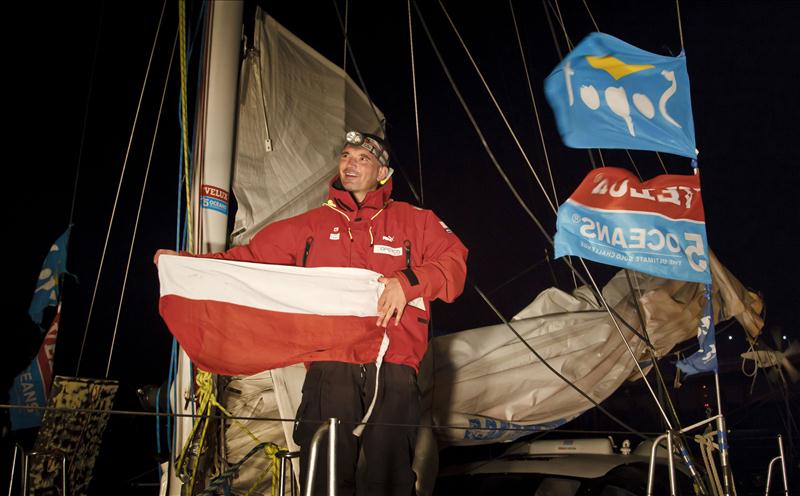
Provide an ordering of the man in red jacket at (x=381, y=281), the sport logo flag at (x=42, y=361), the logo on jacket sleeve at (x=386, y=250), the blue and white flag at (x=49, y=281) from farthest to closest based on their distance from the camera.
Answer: the blue and white flag at (x=49, y=281) < the sport logo flag at (x=42, y=361) < the logo on jacket sleeve at (x=386, y=250) < the man in red jacket at (x=381, y=281)

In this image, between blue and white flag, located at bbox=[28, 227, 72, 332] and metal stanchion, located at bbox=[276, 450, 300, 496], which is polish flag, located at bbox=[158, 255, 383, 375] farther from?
blue and white flag, located at bbox=[28, 227, 72, 332]

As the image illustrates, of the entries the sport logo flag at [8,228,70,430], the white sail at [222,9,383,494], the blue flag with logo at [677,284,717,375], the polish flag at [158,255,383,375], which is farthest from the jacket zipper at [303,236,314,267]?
the sport logo flag at [8,228,70,430]

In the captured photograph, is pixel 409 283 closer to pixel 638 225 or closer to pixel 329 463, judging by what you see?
pixel 329 463

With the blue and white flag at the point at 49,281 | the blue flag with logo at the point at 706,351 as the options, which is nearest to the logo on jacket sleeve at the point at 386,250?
the blue flag with logo at the point at 706,351

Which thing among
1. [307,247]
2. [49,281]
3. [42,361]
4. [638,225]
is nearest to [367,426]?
[307,247]

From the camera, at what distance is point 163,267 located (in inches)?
94.0

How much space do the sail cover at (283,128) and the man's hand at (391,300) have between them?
1367 mm

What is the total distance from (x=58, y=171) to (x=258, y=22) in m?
4.53

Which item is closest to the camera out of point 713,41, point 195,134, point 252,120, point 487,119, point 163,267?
point 163,267

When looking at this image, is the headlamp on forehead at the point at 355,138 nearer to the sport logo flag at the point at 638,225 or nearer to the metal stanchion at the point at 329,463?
the sport logo flag at the point at 638,225

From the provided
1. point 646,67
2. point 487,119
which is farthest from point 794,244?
point 646,67

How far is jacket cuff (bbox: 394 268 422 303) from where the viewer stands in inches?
89.0

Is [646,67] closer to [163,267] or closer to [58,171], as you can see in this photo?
[163,267]

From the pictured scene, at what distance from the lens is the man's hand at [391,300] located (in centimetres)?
226
